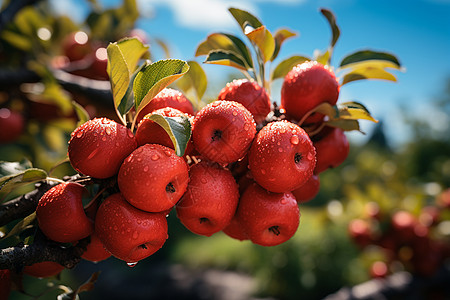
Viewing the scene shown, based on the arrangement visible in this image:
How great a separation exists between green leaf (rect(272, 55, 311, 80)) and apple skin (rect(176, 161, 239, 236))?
38 centimetres

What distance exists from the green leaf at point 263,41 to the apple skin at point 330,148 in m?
0.26

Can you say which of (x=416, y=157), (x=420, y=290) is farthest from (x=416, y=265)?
(x=416, y=157)

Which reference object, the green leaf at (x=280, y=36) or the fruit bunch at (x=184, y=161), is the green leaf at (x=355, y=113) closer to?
the fruit bunch at (x=184, y=161)

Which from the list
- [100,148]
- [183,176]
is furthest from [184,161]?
[100,148]

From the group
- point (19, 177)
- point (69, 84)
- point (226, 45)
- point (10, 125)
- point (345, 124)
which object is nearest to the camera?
point (19, 177)

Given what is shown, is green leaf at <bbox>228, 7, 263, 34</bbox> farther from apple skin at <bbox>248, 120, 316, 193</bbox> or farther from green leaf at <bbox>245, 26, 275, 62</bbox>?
apple skin at <bbox>248, 120, 316, 193</bbox>

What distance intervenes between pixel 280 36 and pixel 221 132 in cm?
43

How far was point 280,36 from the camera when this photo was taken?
93cm

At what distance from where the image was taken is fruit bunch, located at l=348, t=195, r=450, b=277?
8.14ft

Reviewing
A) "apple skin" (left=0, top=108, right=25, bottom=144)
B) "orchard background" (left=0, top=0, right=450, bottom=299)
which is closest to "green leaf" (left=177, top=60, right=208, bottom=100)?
"orchard background" (left=0, top=0, right=450, bottom=299)

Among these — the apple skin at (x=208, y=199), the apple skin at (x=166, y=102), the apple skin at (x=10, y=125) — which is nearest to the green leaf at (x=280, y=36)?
the apple skin at (x=166, y=102)

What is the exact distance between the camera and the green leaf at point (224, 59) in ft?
2.60

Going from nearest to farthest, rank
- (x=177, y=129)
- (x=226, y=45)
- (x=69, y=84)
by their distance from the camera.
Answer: (x=177, y=129) < (x=226, y=45) < (x=69, y=84)

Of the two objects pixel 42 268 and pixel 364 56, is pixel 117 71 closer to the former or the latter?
pixel 42 268
